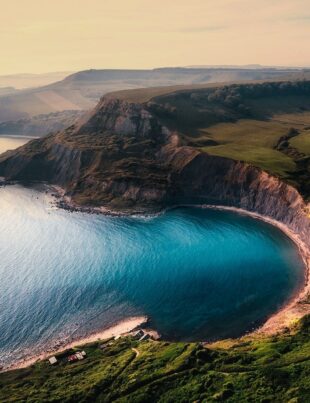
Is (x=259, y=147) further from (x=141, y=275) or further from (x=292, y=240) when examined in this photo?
(x=141, y=275)

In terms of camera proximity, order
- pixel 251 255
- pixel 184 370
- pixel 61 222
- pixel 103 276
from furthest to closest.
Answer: pixel 61 222
pixel 251 255
pixel 103 276
pixel 184 370

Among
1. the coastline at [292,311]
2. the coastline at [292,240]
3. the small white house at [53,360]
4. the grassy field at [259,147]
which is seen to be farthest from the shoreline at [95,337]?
the grassy field at [259,147]

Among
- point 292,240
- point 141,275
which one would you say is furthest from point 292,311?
point 292,240

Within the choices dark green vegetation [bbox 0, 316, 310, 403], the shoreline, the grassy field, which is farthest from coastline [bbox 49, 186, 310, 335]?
the shoreline

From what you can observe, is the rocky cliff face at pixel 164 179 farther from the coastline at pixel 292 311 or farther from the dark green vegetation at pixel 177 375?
the dark green vegetation at pixel 177 375

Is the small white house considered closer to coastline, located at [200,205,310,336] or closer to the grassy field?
coastline, located at [200,205,310,336]

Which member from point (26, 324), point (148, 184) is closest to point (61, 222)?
point (148, 184)

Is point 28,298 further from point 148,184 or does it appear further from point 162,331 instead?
point 148,184
